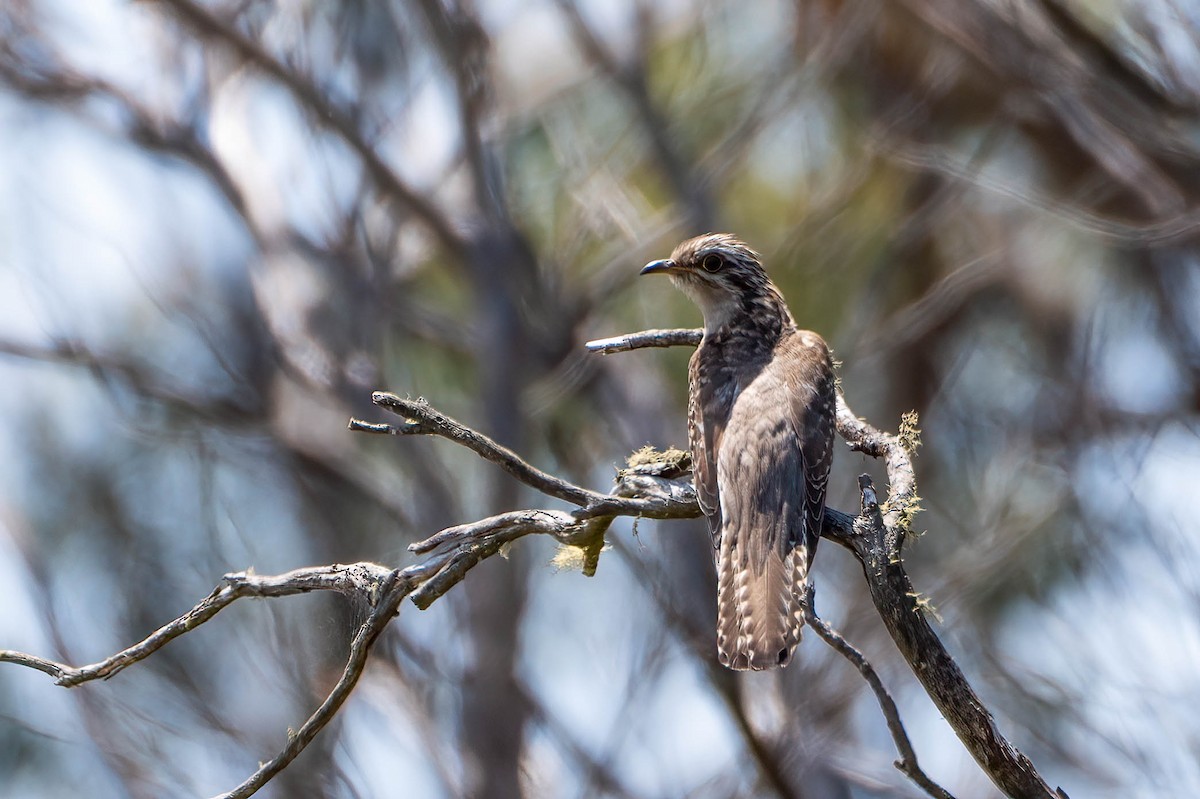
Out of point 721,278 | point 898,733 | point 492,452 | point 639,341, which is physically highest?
point 721,278

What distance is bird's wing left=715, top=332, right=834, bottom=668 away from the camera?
3.74 metres

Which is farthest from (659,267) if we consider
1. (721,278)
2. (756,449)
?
(756,449)

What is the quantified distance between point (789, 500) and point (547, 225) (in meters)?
6.86

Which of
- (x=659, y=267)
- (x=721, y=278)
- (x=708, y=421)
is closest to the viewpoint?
(x=708, y=421)

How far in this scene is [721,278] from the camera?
17.2 feet

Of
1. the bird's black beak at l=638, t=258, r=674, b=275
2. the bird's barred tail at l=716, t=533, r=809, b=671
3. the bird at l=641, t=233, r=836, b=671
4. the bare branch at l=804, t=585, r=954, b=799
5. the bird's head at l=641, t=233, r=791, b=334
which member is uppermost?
the bird's black beak at l=638, t=258, r=674, b=275

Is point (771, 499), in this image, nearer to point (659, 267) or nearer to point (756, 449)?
point (756, 449)

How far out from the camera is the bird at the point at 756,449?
3787mm

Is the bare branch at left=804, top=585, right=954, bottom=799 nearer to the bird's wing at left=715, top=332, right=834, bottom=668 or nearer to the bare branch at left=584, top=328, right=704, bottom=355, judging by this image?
the bird's wing at left=715, top=332, right=834, bottom=668

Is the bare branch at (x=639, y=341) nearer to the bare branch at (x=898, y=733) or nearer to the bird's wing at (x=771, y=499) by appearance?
the bird's wing at (x=771, y=499)

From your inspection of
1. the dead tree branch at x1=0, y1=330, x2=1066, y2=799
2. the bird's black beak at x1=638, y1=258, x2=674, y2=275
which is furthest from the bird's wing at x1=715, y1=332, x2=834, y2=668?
the bird's black beak at x1=638, y1=258, x2=674, y2=275

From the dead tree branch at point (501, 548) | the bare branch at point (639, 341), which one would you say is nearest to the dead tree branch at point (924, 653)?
the dead tree branch at point (501, 548)

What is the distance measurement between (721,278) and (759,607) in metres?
1.85

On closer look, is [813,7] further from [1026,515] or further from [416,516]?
[416,516]
